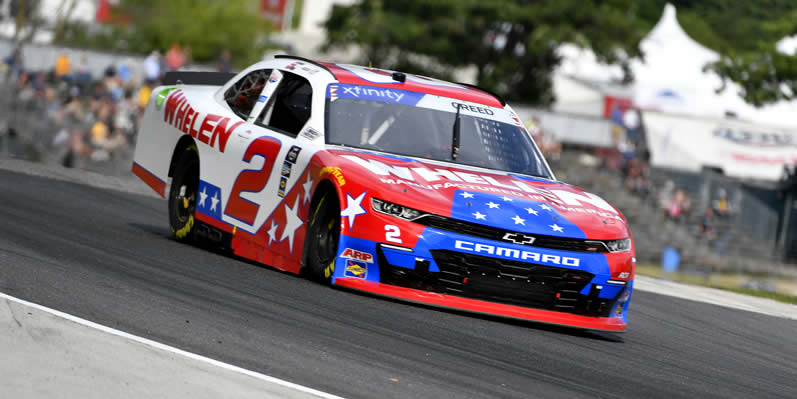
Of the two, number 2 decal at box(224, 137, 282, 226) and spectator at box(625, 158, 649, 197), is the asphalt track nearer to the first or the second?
number 2 decal at box(224, 137, 282, 226)

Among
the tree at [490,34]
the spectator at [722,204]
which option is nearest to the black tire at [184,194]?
the spectator at [722,204]

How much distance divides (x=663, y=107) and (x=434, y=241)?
147ft

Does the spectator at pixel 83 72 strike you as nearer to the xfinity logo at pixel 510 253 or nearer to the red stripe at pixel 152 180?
the red stripe at pixel 152 180

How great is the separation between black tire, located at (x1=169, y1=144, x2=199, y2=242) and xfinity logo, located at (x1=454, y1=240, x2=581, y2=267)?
313 centimetres

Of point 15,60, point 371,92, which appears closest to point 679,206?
point 15,60

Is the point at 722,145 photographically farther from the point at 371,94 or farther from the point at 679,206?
the point at 371,94

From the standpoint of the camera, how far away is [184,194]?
981 cm

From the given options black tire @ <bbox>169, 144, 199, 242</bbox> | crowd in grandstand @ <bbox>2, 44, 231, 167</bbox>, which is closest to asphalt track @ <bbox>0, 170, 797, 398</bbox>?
black tire @ <bbox>169, 144, 199, 242</bbox>

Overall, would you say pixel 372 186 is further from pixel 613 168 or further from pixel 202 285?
pixel 613 168

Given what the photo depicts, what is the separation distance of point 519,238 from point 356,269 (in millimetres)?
971

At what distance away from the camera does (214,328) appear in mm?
5738

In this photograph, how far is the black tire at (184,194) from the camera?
9.59m

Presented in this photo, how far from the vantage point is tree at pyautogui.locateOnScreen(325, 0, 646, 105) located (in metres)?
46.9

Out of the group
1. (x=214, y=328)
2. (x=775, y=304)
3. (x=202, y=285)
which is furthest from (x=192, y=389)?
(x=775, y=304)
